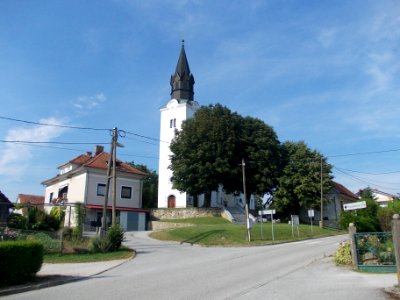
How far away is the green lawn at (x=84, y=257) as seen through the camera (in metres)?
18.8

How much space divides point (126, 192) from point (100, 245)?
26414 mm

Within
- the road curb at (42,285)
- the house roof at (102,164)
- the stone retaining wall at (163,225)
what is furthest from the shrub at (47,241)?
the house roof at (102,164)

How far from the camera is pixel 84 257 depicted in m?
19.9

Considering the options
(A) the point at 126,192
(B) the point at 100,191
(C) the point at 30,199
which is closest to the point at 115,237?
(B) the point at 100,191

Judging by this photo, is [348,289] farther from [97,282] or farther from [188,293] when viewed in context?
[97,282]

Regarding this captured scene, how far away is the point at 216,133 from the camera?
155 feet

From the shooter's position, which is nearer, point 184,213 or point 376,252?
point 376,252

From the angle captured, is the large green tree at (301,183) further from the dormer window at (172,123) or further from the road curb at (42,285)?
the road curb at (42,285)

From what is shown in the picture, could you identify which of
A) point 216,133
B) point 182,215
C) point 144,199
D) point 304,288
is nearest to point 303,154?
point 216,133

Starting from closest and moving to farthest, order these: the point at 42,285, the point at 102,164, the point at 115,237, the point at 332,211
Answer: the point at 42,285
the point at 115,237
the point at 102,164
the point at 332,211

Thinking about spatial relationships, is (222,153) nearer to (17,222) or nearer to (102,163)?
(102,163)

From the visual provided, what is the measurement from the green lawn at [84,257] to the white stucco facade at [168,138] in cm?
3372

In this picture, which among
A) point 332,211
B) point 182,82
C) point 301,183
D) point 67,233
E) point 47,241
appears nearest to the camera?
point 47,241

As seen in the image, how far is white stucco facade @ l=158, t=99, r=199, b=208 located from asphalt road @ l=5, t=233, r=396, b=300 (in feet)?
126
